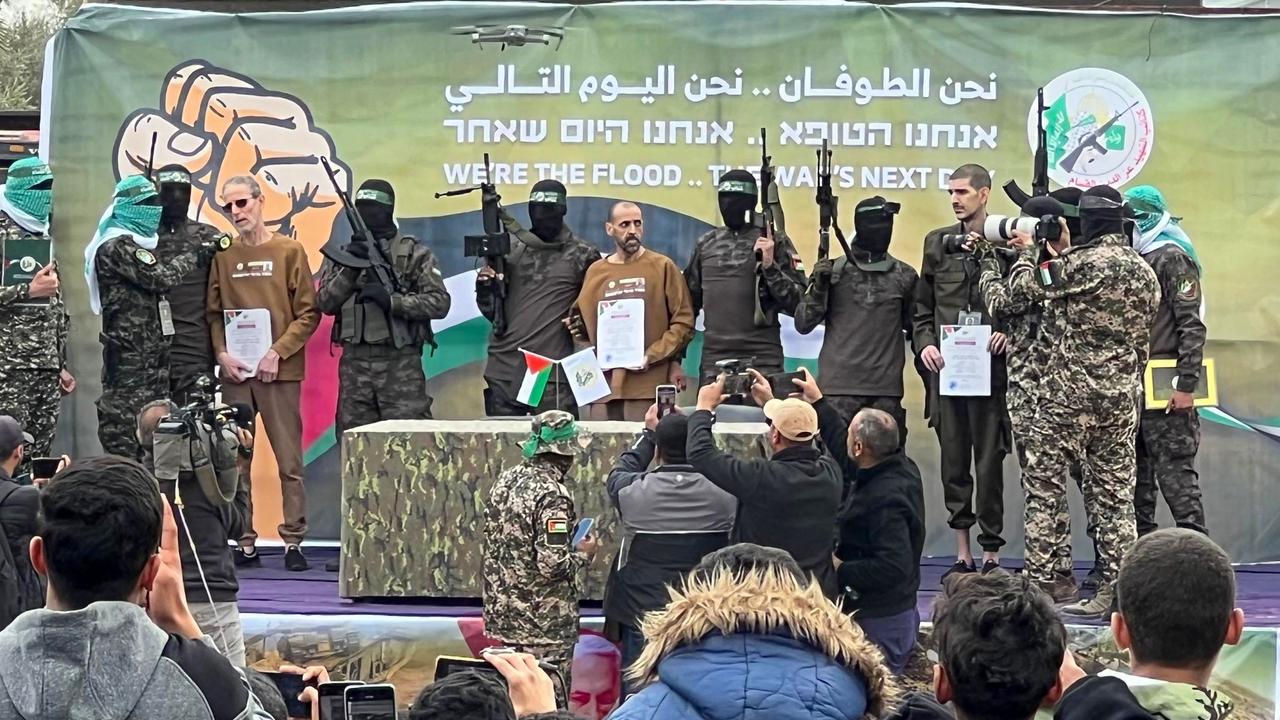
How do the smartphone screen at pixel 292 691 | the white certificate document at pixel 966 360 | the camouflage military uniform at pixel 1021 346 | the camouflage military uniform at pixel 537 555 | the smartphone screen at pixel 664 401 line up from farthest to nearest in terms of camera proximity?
the white certificate document at pixel 966 360, the camouflage military uniform at pixel 1021 346, the smartphone screen at pixel 664 401, the camouflage military uniform at pixel 537 555, the smartphone screen at pixel 292 691

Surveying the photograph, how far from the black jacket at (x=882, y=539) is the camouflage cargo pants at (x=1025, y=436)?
1034 mm

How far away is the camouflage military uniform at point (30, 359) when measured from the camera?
8.91 metres

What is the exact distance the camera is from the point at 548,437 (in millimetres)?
6828

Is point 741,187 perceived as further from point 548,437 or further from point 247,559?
point 247,559

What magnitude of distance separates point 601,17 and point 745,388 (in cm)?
318

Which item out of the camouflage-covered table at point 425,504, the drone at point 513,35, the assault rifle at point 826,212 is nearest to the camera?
the camouflage-covered table at point 425,504

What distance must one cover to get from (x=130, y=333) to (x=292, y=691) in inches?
172

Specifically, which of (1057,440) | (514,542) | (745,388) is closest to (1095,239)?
(1057,440)

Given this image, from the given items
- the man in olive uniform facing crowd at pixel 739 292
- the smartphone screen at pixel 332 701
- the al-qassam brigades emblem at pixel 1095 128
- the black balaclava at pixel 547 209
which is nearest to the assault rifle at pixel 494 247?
the black balaclava at pixel 547 209

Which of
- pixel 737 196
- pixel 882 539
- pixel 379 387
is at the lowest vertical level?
pixel 882 539

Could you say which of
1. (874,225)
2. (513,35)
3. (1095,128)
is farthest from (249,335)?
(1095,128)

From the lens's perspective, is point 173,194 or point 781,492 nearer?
point 781,492

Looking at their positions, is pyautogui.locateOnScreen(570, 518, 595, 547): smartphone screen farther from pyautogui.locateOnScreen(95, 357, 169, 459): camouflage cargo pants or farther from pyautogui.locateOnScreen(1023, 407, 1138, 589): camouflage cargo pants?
pyautogui.locateOnScreen(95, 357, 169, 459): camouflage cargo pants

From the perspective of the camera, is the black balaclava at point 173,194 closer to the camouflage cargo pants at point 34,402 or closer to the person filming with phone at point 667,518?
the camouflage cargo pants at point 34,402
